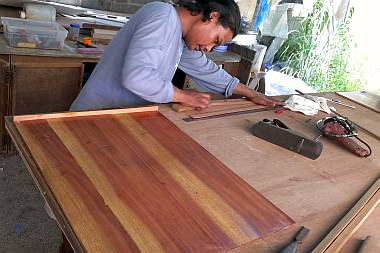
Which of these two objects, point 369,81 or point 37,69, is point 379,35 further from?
point 37,69

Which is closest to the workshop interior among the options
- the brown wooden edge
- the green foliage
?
the brown wooden edge

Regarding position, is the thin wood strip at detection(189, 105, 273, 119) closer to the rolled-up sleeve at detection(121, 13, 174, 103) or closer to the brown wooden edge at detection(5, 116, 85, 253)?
the rolled-up sleeve at detection(121, 13, 174, 103)

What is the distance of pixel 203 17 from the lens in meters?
1.46

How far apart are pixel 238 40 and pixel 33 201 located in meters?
2.55

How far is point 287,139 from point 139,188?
740 millimetres

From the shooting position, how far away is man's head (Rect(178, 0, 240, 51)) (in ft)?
4.67

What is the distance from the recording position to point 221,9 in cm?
141

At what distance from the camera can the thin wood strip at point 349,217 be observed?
943mm

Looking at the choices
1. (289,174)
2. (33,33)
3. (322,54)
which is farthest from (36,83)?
(322,54)

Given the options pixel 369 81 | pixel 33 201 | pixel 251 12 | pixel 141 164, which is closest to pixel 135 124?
pixel 141 164

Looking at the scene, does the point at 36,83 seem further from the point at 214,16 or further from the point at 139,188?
the point at 139,188

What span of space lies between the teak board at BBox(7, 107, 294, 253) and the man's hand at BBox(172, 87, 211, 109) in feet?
0.87

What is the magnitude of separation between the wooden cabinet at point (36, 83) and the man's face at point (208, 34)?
1.27 metres

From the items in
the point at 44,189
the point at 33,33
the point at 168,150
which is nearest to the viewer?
the point at 44,189
